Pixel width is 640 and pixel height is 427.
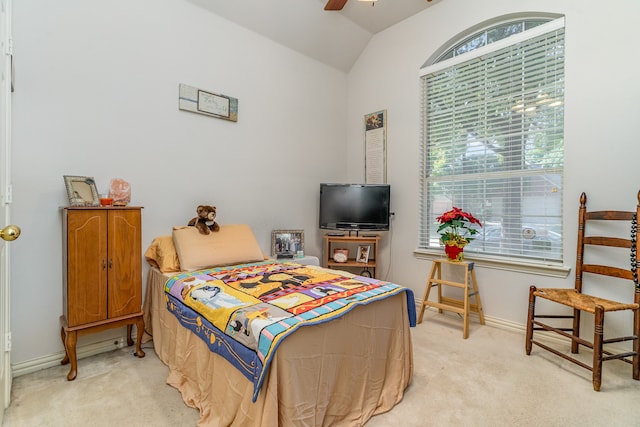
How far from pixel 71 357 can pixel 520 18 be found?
4.40 m

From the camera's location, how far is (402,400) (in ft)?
5.86

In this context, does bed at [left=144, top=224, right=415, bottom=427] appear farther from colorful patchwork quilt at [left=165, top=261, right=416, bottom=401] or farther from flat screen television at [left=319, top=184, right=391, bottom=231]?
flat screen television at [left=319, top=184, right=391, bottom=231]

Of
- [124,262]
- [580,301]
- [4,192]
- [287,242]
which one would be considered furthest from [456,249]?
[4,192]

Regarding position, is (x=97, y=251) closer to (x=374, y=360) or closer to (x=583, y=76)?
(x=374, y=360)

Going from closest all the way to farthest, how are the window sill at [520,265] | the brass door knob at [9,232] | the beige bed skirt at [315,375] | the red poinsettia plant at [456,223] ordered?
the brass door knob at [9,232] < the beige bed skirt at [315,375] < the window sill at [520,265] < the red poinsettia plant at [456,223]

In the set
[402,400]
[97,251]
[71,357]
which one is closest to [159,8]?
[97,251]

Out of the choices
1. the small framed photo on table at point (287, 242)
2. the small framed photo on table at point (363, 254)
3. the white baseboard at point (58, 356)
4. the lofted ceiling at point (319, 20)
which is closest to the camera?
the white baseboard at point (58, 356)

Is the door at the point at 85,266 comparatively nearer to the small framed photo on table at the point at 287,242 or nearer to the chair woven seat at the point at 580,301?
the small framed photo on table at the point at 287,242

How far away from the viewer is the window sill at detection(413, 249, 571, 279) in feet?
8.37

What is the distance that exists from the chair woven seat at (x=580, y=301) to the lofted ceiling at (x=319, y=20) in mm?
2967

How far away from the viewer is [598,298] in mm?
2188

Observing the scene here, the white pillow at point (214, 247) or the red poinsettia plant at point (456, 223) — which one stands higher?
the red poinsettia plant at point (456, 223)

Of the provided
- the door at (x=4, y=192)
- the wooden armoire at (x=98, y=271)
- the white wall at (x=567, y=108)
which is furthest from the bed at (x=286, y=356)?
the white wall at (x=567, y=108)

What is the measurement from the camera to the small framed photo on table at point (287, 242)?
132 inches
